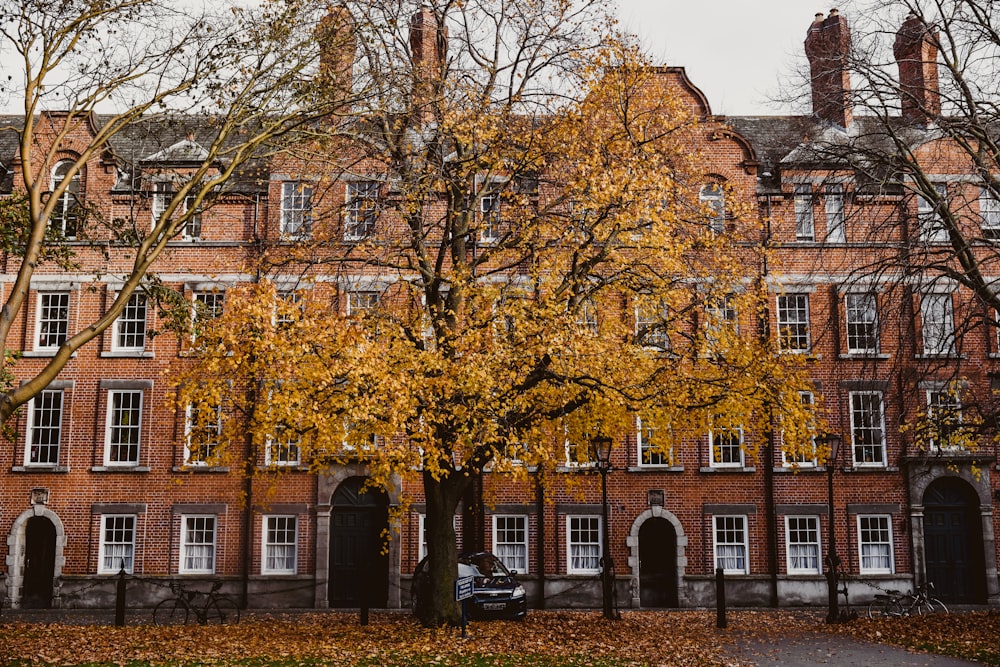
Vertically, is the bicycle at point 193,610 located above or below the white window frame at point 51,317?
below

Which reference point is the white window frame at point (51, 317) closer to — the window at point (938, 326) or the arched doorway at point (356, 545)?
the arched doorway at point (356, 545)

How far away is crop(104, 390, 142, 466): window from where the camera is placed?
1019 inches

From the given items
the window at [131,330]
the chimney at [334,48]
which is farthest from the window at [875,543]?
the window at [131,330]

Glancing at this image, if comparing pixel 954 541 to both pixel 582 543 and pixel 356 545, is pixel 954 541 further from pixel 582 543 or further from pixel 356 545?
pixel 356 545

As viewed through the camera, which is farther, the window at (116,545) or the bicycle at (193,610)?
the window at (116,545)

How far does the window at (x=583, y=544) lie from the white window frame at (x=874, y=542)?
23.5 ft

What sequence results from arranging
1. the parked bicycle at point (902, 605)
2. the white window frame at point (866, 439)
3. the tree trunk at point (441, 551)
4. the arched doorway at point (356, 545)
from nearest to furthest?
the tree trunk at point (441, 551) < the parked bicycle at point (902, 605) < the arched doorway at point (356, 545) < the white window frame at point (866, 439)

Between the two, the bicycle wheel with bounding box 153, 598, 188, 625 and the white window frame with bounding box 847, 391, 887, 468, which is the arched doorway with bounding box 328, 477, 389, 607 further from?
the white window frame with bounding box 847, 391, 887, 468

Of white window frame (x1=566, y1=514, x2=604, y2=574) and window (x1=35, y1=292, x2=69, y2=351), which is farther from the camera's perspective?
window (x1=35, y1=292, x2=69, y2=351)

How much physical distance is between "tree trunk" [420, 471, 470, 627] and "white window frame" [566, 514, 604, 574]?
8.30 m

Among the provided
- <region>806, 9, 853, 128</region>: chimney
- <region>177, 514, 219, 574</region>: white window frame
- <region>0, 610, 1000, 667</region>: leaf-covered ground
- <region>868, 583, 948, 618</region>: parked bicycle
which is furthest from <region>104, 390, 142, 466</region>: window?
<region>868, 583, 948, 618</region>: parked bicycle

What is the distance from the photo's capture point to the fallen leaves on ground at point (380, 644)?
1338 centimetres

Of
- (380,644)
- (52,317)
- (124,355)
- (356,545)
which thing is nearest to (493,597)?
(380,644)

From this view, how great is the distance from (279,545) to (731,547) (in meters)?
12.4
